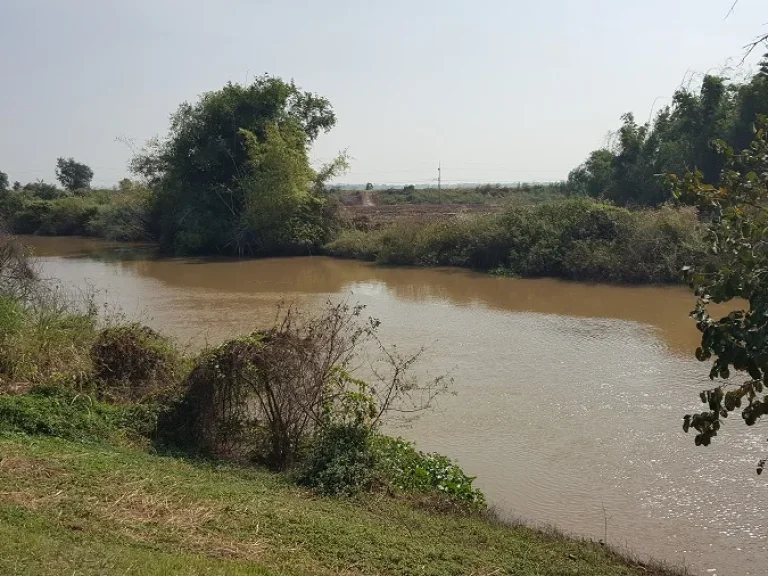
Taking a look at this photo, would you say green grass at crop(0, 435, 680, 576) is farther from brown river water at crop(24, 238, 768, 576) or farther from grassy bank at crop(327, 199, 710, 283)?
grassy bank at crop(327, 199, 710, 283)

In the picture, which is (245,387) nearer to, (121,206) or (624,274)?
(624,274)

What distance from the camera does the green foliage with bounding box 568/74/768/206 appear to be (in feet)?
94.5

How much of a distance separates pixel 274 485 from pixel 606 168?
114 ft

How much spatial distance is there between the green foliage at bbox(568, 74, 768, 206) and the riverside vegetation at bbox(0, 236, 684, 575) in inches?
875

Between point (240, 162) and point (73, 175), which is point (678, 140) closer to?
point (240, 162)

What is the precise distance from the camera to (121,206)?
4178 centimetres

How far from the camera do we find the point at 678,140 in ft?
107

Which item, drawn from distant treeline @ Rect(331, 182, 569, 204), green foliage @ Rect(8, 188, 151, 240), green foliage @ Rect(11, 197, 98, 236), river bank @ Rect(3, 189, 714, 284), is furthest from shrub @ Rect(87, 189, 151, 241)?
distant treeline @ Rect(331, 182, 569, 204)

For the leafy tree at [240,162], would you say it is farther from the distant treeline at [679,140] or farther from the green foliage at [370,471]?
the green foliage at [370,471]

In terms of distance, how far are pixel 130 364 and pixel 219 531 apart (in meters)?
4.78

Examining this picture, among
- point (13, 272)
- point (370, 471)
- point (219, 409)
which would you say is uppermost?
point (13, 272)

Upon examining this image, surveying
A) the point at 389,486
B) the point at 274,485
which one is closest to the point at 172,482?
the point at 274,485

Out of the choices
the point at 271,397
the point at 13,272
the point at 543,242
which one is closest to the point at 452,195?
the point at 543,242

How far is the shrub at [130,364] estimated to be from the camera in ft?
30.3
